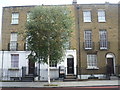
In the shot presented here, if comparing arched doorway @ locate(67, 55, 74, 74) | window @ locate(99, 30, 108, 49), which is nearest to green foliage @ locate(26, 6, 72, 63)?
arched doorway @ locate(67, 55, 74, 74)

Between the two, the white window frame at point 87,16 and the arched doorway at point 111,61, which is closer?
the arched doorway at point 111,61

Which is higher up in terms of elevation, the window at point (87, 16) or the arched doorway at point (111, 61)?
the window at point (87, 16)

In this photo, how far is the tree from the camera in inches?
739

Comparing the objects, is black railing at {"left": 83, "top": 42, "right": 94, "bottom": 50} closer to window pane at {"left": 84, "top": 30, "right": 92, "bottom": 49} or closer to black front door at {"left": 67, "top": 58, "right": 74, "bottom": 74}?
window pane at {"left": 84, "top": 30, "right": 92, "bottom": 49}

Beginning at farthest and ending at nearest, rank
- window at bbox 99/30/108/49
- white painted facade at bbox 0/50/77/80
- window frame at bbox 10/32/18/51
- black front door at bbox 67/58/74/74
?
window frame at bbox 10/32/18/51
window at bbox 99/30/108/49
black front door at bbox 67/58/74/74
white painted facade at bbox 0/50/77/80

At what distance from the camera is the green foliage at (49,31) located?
18781mm

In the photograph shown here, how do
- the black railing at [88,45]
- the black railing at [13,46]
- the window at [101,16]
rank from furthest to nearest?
the window at [101,16] < the black railing at [13,46] < the black railing at [88,45]

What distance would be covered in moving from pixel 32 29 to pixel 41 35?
0.92m

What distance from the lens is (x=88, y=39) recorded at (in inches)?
1080

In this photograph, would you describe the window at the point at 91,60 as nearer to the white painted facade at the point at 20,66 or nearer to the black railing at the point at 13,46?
the white painted facade at the point at 20,66

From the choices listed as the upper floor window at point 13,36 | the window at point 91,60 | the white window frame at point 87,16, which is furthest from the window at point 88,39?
the upper floor window at point 13,36

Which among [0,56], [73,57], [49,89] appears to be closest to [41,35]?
[49,89]

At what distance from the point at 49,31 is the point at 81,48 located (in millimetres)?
9086

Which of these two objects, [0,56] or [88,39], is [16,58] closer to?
[0,56]
